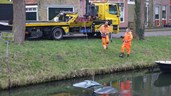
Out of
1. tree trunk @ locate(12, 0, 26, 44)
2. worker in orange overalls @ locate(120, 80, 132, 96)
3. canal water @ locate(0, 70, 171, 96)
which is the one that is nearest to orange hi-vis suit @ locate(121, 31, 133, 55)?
canal water @ locate(0, 70, 171, 96)

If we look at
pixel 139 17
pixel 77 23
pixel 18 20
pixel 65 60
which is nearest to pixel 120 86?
pixel 65 60

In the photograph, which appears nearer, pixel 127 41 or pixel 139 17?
pixel 127 41

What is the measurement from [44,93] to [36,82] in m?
1.30

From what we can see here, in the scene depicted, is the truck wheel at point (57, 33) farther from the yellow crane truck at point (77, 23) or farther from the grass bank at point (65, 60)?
the grass bank at point (65, 60)

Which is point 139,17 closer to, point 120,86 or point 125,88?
point 120,86

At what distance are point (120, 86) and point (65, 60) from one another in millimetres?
3612

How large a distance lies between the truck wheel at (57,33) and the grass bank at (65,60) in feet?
10.7

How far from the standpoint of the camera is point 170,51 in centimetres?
2625

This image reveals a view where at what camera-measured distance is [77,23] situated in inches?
1107

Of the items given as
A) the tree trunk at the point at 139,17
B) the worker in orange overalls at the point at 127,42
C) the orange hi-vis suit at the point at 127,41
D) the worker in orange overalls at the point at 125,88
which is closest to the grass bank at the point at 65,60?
the worker in orange overalls at the point at 127,42

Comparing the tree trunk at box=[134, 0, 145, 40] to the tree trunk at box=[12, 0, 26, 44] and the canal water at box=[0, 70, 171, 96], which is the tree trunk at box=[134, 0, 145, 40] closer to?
the canal water at box=[0, 70, 171, 96]

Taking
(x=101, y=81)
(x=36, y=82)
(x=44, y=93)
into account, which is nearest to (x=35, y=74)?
(x=36, y=82)

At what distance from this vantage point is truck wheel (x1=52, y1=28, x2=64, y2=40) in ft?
87.6

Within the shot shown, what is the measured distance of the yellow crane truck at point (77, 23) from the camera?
86.0 feet
